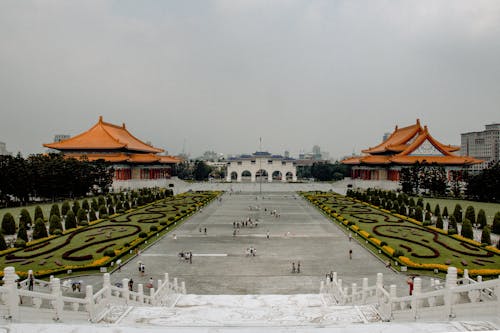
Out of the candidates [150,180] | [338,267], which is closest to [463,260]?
[338,267]

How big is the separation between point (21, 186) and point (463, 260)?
4360cm

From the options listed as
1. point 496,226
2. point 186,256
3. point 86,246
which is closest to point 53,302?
point 186,256

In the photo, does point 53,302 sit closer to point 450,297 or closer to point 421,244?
point 450,297

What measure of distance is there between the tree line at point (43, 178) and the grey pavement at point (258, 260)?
20.9m

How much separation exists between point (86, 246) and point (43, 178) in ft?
81.9

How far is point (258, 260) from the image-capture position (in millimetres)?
24766

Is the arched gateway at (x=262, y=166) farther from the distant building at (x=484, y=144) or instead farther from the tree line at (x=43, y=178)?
the distant building at (x=484, y=144)

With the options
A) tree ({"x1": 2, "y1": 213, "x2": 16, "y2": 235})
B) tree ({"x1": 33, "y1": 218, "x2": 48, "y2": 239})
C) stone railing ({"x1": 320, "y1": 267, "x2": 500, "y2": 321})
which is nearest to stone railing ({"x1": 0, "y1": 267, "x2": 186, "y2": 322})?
stone railing ({"x1": 320, "y1": 267, "x2": 500, "y2": 321})

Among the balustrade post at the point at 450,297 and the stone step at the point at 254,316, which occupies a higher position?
the balustrade post at the point at 450,297

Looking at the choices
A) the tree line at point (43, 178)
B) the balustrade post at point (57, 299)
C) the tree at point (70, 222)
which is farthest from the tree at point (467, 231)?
the tree line at point (43, 178)

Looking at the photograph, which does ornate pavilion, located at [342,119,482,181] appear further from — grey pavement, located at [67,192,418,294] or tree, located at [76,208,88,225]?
tree, located at [76,208,88,225]

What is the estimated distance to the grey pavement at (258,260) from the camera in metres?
20.4

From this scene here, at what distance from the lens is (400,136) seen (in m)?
87.2

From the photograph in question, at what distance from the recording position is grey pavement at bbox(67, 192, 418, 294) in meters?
20.4
